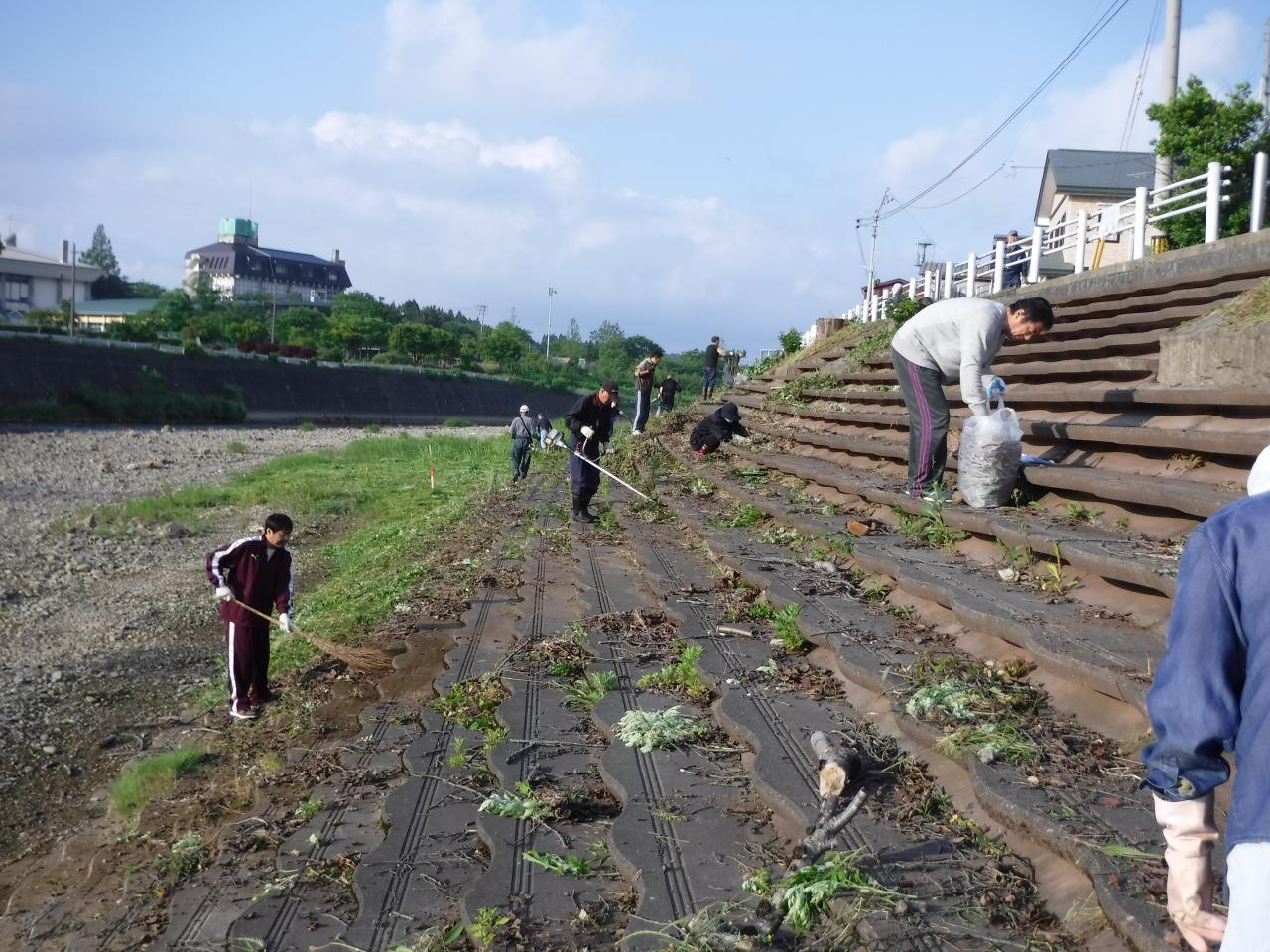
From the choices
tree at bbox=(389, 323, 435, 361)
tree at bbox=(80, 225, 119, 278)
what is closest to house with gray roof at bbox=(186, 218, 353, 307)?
tree at bbox=(80, 225, 119, 278)

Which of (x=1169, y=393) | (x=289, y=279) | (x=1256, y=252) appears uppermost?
(x=289, y=279)

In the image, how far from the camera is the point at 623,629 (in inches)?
246

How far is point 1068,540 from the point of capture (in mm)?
5047

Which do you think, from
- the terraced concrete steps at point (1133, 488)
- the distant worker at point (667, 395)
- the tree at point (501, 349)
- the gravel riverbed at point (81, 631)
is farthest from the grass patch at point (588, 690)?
the tree at point (501, 349)

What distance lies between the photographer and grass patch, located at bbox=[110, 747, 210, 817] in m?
6.03

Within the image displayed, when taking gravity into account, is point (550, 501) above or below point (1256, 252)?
below

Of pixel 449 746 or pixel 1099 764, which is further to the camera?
pixel 449 746

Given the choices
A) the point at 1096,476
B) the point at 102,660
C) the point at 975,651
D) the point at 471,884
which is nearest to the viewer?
the point at 471,884

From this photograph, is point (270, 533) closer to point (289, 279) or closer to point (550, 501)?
point (550, 501)

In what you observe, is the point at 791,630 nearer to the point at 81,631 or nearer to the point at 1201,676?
the point at 1201,676

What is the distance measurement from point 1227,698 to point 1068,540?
3463 millimetres

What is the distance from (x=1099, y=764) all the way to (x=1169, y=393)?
377 centimetres

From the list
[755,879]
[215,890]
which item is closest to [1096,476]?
[755,879]

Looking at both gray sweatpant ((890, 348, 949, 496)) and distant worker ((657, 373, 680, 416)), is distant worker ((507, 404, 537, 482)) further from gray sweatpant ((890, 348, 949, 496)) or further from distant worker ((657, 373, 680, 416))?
gray sweatpant ((890, 348, 949, 496))
